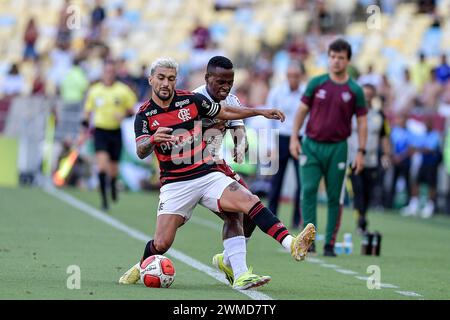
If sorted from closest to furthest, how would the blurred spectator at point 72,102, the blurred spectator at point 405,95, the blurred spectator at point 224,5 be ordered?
the blurred spectator at point 405,95
the blurred spectator at point 72,102
the blurred spectator at point 224,5

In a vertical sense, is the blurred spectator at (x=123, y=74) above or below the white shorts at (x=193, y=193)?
above

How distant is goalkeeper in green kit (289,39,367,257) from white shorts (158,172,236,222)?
3.75 m

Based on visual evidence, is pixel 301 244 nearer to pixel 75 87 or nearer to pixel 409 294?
pixel 409 294

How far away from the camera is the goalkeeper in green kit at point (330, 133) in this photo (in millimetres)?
13281

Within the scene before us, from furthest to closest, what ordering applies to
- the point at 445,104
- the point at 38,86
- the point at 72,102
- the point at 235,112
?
the point at 72,102 < the point at 38,86 < the point at 445,104 < the point at 235,112

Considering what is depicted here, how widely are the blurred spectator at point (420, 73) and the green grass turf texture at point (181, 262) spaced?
6.99m

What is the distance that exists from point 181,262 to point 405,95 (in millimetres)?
15054

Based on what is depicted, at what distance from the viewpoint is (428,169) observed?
77.0 ft

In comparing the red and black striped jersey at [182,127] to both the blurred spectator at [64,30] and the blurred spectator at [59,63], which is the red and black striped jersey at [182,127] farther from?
the blurred spectator at [64,30]

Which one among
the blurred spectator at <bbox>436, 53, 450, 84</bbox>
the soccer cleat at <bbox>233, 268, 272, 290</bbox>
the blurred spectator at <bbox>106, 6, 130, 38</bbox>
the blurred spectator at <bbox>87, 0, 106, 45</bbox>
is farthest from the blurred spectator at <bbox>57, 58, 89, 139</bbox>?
the soccer cleat at <bbox>233, 268, 272, 290</bbox>

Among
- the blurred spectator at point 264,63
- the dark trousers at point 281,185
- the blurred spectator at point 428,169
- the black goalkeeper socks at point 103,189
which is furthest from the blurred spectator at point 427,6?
the dark trousers at point 281,185

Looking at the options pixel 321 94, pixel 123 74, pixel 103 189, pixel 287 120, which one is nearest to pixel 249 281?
pixel 321 94

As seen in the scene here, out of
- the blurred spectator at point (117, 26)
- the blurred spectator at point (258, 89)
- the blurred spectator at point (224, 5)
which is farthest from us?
the blurred spectator at point (224, 5)

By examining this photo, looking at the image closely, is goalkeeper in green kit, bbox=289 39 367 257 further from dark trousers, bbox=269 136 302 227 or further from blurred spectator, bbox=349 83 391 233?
blurred spectator, bbox=349 83 391 233
